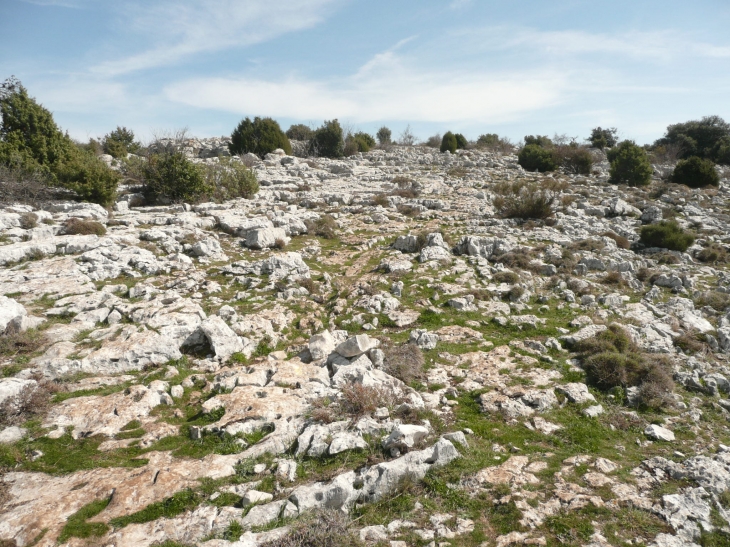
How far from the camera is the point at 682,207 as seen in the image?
26.1m

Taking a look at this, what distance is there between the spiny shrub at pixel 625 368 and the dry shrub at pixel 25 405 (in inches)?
488

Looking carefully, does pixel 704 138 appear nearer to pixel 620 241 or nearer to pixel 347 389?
pixel 620 241

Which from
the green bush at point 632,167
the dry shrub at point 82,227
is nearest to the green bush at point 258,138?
the dry shrub at point 82,227

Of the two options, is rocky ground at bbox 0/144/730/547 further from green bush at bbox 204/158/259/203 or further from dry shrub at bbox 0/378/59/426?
green bush at bbox 204/158/259/203

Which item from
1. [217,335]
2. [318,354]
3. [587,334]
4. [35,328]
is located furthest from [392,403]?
[35,328]

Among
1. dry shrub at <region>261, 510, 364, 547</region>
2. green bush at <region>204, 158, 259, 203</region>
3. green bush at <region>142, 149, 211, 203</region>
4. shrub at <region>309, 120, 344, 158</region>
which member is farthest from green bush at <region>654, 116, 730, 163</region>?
dry shrub at <region>261, 510, 364, 547</region>

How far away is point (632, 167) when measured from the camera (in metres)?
33.2

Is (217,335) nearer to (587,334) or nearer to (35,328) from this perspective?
(35,328)

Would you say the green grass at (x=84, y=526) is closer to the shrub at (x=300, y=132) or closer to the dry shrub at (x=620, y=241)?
the dry shrub at (x=620, y=241)

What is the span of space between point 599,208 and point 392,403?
23.4 metres

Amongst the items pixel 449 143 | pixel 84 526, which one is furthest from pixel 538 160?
pixel 84 526

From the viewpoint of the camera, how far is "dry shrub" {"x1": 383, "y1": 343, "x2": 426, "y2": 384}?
9.64m

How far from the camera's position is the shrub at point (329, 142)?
50312 millimetres

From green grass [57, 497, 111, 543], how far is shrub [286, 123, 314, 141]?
5323 cm
